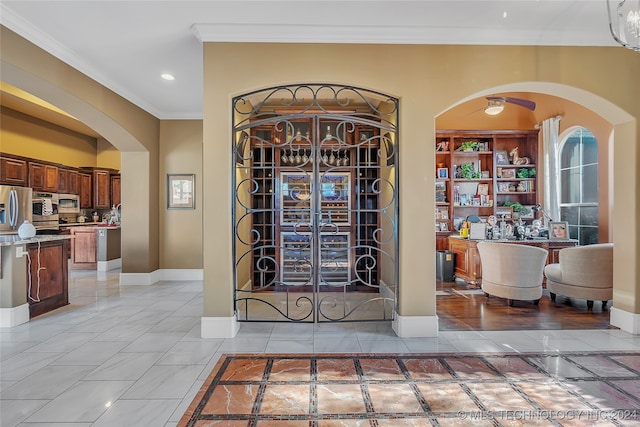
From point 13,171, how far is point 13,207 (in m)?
0.73

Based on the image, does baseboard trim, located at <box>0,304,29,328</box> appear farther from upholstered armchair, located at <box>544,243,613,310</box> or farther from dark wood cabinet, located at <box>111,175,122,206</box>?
upholstered armchair, located at <box>544,243,613,310</box>

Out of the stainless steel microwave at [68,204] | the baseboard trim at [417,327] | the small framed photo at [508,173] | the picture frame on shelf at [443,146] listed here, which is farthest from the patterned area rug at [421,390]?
the stainless steel microwave at [68,204]

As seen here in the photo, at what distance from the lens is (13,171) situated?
6.34 m

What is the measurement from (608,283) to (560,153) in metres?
3.24

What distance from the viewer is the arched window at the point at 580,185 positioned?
5.74 metres

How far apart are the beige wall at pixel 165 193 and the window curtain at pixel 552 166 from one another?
21.5 feet

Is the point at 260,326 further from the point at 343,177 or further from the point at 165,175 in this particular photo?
the point at 165,175

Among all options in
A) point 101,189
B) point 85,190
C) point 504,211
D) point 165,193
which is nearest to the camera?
point 165,193

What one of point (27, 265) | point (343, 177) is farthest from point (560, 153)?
point (27, 265)

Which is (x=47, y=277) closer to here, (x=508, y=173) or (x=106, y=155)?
(x=106, y=155)

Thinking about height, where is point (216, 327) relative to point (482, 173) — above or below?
below

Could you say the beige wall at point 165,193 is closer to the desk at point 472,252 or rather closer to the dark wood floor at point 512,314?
the dark wood floor at point 512,314

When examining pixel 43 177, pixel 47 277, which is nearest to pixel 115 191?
pixel 43 177

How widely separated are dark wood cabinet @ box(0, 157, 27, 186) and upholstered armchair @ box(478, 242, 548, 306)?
27.7ft
